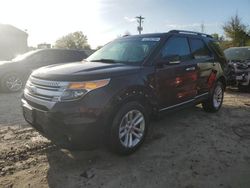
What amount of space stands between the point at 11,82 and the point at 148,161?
694 centimetres

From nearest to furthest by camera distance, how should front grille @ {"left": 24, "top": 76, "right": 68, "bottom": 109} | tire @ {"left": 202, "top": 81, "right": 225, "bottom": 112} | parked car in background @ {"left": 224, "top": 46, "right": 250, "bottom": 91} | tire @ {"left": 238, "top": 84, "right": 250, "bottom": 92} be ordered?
front grille @ {"left": 24, "top": 76, "right": 68, "bottom": 109}, tire @ {"left": 202, "top": 81, "right": 225, "bottom": 112}, parked car in background @ {"left": 224, "top": 46, "right": 250, "bottom": 91}, tire @ {"left": 238, "top": 84, "right": 250, "bottom": 92}

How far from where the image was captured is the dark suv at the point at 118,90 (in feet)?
10.5

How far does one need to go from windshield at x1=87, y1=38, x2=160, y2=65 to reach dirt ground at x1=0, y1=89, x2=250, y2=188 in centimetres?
141

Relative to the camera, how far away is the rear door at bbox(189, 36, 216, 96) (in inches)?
206

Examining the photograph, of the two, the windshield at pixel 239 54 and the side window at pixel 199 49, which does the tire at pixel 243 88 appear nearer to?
the windshield at pixel 239 54

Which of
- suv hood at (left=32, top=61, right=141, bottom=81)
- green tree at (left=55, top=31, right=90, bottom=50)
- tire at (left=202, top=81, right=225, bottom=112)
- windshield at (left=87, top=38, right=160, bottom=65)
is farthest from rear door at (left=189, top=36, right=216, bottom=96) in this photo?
green tree at (left=55, top=31, right=90, bottom=50)

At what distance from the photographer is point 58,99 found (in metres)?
3.23

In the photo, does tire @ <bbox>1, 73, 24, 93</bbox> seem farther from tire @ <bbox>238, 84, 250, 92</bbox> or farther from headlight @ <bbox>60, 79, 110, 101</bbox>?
tire @ <bbox>238, 84, 250, 92</bbox>

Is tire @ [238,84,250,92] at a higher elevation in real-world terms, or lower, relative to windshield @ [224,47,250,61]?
lower

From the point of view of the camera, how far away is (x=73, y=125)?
3.15 metres

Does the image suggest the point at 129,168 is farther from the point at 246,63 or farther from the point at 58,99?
the point at 246,63

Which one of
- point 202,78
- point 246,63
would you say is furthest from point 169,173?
point 246,63

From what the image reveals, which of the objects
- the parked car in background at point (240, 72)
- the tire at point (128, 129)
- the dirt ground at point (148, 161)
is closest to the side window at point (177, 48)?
the tire at point (128, 129)

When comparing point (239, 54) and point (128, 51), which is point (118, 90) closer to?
point (128, 51)
